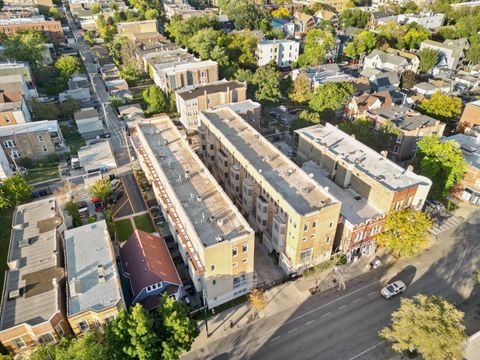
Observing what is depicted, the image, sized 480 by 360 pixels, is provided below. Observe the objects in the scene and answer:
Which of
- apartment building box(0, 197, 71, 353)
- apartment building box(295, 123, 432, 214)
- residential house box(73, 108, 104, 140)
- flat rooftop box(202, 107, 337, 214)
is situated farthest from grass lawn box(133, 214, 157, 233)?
residential house box(73, 108, 104, 140)

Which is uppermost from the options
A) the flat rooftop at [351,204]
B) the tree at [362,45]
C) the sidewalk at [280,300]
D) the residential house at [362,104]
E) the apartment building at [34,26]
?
the apartment building at [34,26]

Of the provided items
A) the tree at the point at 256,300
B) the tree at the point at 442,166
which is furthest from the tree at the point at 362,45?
the tree at the point at 256,300

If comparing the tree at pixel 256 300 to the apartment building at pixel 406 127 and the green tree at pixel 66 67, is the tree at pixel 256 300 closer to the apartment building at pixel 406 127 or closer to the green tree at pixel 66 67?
the apartment building at pixel 406 127

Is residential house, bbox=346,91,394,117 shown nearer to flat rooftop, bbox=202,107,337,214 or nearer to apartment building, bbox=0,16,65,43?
flat rooftop, bbox=202,107,337,214

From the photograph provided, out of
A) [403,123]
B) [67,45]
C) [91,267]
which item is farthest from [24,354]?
[67,45]

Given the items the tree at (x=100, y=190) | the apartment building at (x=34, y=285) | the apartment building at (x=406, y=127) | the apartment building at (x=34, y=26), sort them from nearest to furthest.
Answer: the apartment building at (x=34, y=285) → the tree at (x=100, y=190) → the apartment building at (x=406, y=127) → the apartment building at (x=34, y=26)
